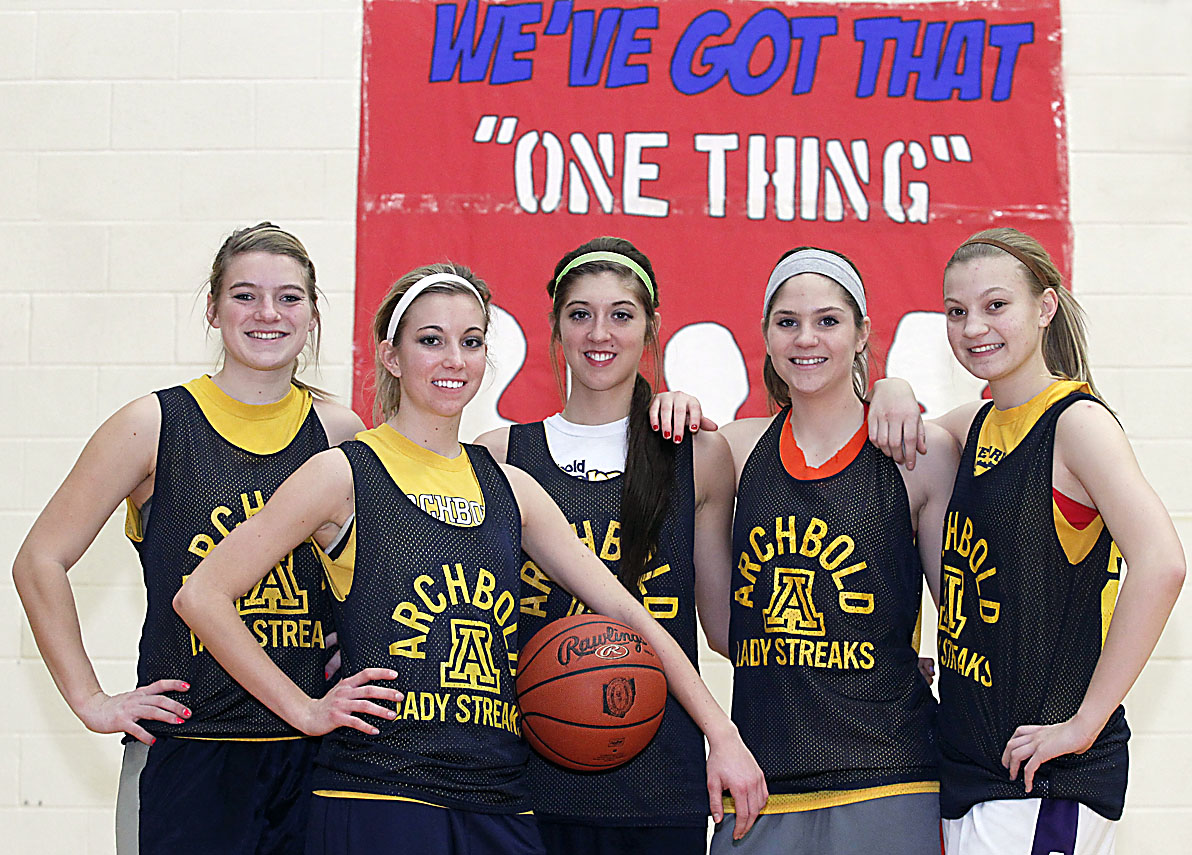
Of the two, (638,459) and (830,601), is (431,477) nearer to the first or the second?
(638,459)

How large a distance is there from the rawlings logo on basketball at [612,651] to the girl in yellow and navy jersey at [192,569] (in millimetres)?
542

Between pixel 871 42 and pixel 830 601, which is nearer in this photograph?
pixel 830 601

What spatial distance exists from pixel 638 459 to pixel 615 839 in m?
0.68

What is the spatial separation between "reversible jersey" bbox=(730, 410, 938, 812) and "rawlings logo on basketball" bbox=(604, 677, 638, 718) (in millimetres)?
339

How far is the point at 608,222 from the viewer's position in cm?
329

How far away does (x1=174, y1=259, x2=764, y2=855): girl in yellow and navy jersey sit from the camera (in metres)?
1.67

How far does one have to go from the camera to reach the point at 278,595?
1961 mm

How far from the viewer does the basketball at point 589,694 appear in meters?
1.74

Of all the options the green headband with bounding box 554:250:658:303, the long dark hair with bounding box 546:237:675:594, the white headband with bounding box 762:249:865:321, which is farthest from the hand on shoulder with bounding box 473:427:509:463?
the white headband with bounding box 762:249:865:321

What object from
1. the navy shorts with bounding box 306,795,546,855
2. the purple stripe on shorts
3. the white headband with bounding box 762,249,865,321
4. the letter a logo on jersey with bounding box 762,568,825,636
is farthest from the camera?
the white headband with bounding box 762,249,865,321

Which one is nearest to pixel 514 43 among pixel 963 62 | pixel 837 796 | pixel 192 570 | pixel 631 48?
pixel 631 48

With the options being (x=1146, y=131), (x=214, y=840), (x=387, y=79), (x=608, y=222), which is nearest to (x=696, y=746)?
(x=214, y=840)

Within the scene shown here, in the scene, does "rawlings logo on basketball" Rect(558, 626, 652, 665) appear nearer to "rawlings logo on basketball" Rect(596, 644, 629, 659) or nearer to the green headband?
"rawlings logo on basketball" Rect(596, 644, 629, 659)

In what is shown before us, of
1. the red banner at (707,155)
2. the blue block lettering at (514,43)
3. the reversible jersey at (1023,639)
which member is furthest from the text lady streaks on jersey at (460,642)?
the blue block lettering at (514,43)
